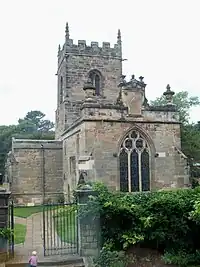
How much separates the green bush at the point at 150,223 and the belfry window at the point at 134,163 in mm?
10166

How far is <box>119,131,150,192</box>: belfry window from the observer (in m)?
20.8

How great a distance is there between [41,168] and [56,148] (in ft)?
6.32

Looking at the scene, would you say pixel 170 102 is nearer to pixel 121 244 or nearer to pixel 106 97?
pixel 106 97

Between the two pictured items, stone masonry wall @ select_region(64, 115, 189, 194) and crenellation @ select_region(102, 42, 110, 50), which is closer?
stone masonry wall @ select_region(64, 115, 189, 194)

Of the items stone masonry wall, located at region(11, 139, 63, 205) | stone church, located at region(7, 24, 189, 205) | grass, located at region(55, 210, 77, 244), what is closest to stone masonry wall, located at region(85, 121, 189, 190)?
stone church, located at region(7, 24, 189, 205)

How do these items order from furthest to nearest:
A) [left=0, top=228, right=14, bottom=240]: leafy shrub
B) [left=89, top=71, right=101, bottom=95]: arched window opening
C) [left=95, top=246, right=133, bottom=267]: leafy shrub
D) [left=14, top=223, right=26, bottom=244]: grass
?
[left=89, top=71, right=101, bottom=95]: arched window opening < [left=14, top=223, right=26, bottom=244]: grass < [left=0, top=228, right=14, bottom=240]: leafy shrub < [left=95, top=246, right=133, bottom=267]: leafy shrub

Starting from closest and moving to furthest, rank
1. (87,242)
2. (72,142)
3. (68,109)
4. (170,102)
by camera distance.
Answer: (87,242)
(170,102)
(72,142)
(68,109)

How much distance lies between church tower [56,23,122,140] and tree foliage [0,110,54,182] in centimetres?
941

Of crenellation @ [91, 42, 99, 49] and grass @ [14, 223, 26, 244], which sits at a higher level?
crenellation @ [91, 42, 99, 49]

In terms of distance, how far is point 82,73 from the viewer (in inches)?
1185

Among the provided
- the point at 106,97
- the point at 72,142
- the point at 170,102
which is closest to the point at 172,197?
the point at 170,102

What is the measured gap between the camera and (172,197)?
10719mm

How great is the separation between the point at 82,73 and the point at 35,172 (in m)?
9.04

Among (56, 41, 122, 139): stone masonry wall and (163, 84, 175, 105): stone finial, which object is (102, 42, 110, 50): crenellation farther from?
(163, 84, 175, 105): stone finial
